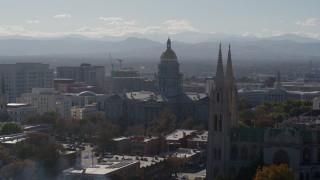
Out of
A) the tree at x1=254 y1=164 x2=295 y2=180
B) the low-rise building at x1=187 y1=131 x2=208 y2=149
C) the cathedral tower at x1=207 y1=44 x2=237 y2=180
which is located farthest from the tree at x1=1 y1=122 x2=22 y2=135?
the tree at x1=254 y1=164 x2=295 y2=180

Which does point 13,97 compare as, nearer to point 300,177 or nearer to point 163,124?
point 163,124

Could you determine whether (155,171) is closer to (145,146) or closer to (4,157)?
(4,157)

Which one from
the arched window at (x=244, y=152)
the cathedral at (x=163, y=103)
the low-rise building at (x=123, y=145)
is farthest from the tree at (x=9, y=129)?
the arched window at (x=244, y=152)

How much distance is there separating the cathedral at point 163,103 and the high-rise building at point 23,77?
43229mm

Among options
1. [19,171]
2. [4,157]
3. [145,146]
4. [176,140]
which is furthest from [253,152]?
[176,140]

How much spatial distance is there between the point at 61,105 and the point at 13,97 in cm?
3026

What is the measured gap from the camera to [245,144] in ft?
219

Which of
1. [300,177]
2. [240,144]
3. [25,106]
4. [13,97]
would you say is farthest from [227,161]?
[13,97]

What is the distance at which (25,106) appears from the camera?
120000 mm

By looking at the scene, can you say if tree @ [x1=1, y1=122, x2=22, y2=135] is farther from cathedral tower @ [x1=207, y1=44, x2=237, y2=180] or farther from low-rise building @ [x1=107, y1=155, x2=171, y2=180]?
cathedral tower @ [x1=207, y1=44, x2=237, y2=180]

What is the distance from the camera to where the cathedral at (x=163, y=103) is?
11469cm

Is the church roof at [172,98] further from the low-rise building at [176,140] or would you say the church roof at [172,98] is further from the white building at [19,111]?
the low-rise building at [176,140]

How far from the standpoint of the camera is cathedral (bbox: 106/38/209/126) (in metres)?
115

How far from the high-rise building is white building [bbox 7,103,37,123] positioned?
33.9m
